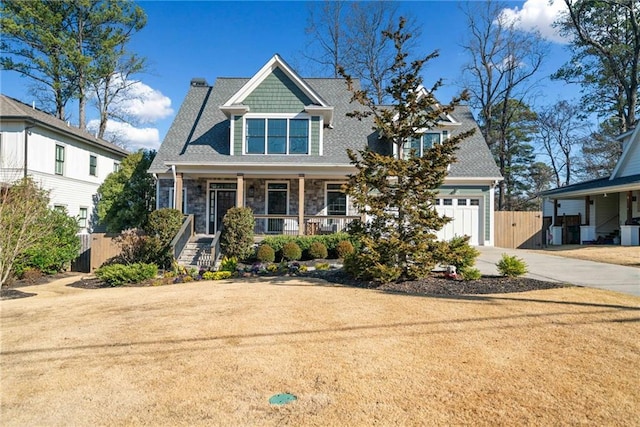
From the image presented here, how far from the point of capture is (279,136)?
659 inches

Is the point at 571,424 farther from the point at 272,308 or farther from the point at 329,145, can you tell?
the point at 329,145

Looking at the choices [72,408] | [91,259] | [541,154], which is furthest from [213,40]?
[541,154]

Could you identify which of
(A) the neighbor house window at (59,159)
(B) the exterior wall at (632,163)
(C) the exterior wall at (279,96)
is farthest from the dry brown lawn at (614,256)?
(A) the neighbor house window at (59,159)

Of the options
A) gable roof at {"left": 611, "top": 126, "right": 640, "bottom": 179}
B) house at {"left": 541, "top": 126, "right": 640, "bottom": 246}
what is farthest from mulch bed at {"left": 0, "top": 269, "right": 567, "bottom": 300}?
gable roof at {"left": 611, "top": 126, "right": 640, "bottom": 179}

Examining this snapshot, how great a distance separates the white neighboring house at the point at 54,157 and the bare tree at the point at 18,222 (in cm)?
412

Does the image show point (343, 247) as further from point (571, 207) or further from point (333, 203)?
point (571, 207)

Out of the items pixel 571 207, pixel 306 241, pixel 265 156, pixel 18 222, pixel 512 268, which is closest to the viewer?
pixel 512 268

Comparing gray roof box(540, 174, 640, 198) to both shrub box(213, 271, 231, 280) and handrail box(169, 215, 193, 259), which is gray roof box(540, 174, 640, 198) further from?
handrail box(169, 215, 193, 259)

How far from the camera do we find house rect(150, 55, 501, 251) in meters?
15.8

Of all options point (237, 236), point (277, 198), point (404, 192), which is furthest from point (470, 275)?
point (277, 198)

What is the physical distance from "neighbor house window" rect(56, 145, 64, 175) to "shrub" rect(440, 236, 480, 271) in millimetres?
19010

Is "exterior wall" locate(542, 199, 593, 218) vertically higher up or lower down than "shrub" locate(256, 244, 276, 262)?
higher up

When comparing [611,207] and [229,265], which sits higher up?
[611,207]

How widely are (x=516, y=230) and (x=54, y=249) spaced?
19.5 metres
